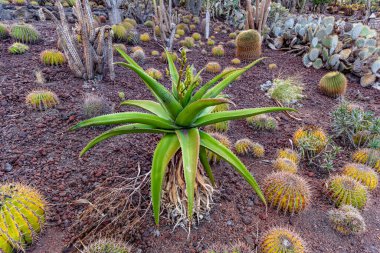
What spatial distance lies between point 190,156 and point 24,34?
19.9 ft

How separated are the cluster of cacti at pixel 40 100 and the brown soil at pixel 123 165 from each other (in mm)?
110

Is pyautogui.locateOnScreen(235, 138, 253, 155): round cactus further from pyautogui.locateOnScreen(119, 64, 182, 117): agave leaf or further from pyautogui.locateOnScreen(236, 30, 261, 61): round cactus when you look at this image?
pyautogui.locateOnScreen(236, 30, 261, 61): round cactus

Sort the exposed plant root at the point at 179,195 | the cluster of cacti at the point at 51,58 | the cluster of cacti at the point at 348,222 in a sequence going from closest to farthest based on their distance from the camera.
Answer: the exposed plant root at the point at 179,195 < the cluster of cacti at the point at 348,222 < the cluster of cacti at the point at 51,58

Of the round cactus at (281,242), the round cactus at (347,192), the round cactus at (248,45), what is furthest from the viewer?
the round cactus at (248,45)

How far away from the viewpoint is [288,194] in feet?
7.68

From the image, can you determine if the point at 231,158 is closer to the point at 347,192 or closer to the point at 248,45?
the point at 347,192

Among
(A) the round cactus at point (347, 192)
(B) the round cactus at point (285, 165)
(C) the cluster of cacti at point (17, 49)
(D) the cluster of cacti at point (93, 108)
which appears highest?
(C) the cluster of cacti at point (17, 49)

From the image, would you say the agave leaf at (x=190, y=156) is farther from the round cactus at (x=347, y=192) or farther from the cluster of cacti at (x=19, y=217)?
the round cactus at (x=347, y=192)

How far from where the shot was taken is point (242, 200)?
251 centimetres

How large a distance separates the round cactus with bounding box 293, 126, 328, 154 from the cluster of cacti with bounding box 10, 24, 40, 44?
586 cm

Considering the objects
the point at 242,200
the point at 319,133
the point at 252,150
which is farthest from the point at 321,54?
the point at 242,200

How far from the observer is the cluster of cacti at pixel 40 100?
361 centimetres

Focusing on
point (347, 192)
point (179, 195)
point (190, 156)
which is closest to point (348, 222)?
point (347, 192)

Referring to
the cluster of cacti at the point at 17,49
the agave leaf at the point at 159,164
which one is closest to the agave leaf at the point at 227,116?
the agave leaf at the point at 159,164
